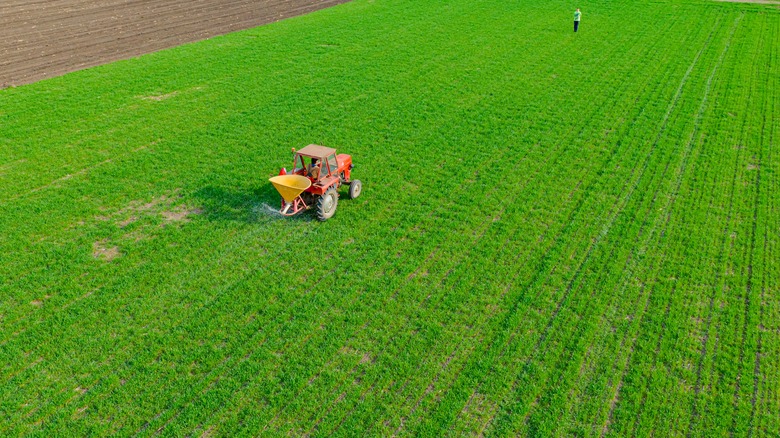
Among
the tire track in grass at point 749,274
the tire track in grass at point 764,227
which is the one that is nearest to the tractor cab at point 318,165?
the tire track in grass at point 749,274

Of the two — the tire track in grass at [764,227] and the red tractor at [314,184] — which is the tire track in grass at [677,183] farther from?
the red tractor at [314,184]

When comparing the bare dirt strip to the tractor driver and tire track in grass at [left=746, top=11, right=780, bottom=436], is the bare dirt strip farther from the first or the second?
tire track in grass at [left=746, top=11, right=780, bottom=436]

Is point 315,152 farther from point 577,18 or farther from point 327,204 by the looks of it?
point 577,18

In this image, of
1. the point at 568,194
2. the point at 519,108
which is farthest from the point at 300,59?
the point at 568,194

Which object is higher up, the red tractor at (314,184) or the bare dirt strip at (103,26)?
the bare dirt strip at (103,26)

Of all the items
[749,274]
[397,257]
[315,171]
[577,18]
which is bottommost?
[749,274]

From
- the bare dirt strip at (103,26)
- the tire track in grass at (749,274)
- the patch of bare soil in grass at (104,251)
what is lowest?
the tire track in grass at (749,274)

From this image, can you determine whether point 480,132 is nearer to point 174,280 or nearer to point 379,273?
point 379,273

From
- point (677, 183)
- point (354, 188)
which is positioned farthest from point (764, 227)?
point (354, 188)
